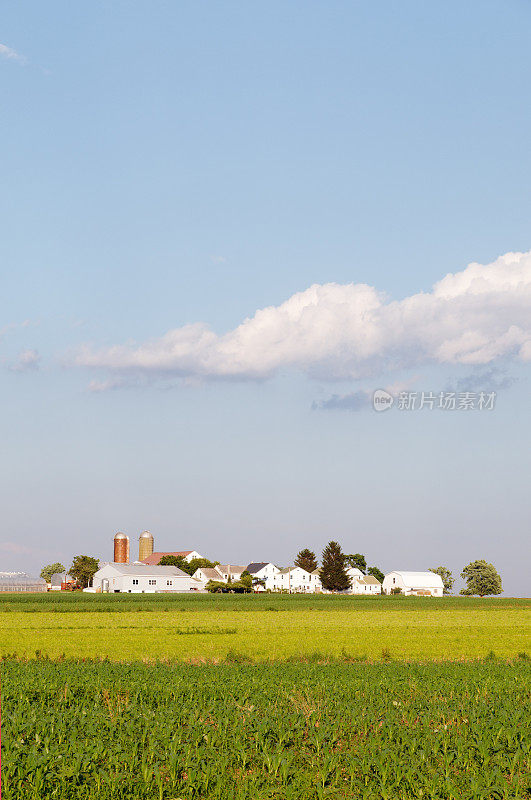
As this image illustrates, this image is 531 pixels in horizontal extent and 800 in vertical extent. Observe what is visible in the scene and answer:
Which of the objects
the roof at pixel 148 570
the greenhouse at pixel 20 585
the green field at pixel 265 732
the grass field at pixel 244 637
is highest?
the green field at pixel 265 732

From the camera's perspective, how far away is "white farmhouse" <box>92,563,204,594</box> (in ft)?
555

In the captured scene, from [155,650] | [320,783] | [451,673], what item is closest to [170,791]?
[320,783]

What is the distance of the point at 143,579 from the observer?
170 m

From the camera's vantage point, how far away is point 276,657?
A: 109ft

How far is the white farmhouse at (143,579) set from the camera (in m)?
169

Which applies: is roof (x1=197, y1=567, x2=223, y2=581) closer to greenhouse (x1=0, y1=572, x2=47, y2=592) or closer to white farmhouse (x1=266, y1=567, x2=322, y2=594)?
white farmhouse (x1=266, y1=567, x2=322, y2=594)

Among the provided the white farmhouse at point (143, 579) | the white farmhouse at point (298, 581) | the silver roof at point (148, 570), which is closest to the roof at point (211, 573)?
the white farmhouse at point (143, 579)

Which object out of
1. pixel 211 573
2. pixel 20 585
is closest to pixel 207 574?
pixel 211 573

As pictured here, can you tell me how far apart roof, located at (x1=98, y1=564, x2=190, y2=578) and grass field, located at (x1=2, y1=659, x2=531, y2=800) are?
155 metres

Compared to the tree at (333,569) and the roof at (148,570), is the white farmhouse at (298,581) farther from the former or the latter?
the roof at (148,570)

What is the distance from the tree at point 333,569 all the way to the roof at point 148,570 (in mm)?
31715

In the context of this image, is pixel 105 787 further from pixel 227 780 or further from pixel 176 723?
pixel 176 723

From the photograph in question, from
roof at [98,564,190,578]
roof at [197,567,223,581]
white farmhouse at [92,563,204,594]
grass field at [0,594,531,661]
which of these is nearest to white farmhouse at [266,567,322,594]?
roof at [197,567,223,581]

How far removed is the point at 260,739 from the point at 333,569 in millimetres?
164623
